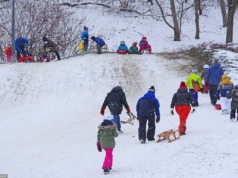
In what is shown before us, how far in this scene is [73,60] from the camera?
76.4 ft

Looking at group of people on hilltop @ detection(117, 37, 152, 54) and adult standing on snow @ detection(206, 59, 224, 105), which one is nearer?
adult standing on snow @ detection(206, 59, 224, 105)

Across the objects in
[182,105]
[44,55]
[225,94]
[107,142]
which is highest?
[44,55]

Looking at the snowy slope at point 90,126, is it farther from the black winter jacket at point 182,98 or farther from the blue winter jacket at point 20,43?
the blue winter jacket at point 20,43

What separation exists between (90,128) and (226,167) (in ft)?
23.0

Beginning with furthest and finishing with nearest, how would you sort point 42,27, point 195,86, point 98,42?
1. point 42,27
2. point 98,42
3. point 195,86

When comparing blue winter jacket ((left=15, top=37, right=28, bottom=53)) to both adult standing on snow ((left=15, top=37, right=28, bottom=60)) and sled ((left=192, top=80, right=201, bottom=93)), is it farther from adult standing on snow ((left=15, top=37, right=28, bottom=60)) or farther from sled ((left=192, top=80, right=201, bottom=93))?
sled ((left=192, top=80, right=201, bottom=93))

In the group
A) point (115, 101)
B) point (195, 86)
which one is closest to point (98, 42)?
point (195, 86)

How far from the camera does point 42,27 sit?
3025 centimetres

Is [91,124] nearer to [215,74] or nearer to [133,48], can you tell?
[215,74]

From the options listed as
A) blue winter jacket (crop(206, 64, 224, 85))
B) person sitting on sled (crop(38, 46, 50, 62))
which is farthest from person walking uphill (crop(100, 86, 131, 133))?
person sitting on sled (crop(38, 46, 50, 62))

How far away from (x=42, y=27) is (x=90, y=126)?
1562 centimetres

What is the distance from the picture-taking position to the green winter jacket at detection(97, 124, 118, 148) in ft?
33.5

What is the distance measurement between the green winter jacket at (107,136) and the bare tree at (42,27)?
759 inches

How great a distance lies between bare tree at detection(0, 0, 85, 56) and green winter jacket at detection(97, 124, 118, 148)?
759 inches
